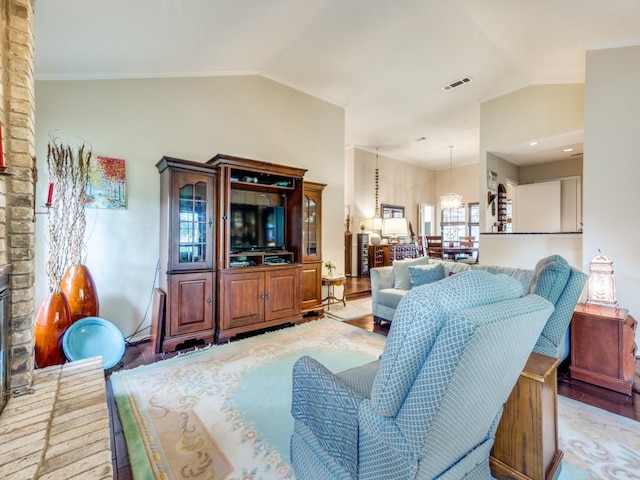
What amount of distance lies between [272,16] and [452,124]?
15.4 ft

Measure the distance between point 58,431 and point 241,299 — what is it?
2142 millimetres

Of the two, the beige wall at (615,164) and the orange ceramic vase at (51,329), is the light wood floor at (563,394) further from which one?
the beige wall at (615,164)

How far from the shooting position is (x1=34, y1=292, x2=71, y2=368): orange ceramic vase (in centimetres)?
240

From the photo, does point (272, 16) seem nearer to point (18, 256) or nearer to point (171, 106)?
point (171, 106)

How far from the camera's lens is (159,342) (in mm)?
3008

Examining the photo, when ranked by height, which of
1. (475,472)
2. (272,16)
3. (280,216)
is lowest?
(475,472)

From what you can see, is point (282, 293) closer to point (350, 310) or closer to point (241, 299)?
point (241, 299)

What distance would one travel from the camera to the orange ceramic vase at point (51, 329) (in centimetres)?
240

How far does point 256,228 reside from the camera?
3943mm

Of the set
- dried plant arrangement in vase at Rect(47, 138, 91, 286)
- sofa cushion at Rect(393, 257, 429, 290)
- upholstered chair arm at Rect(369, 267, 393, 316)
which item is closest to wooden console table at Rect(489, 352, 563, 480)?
sofa cushion at Rect(393, 257, 429, 290)

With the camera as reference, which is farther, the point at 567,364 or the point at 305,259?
the point at 305,259

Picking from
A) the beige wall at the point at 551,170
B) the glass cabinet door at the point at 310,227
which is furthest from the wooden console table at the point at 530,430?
the beige wall at the point at 551,170

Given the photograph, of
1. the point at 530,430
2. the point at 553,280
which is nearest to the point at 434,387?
the point at 530,430

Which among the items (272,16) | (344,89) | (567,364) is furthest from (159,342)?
(344,89)
